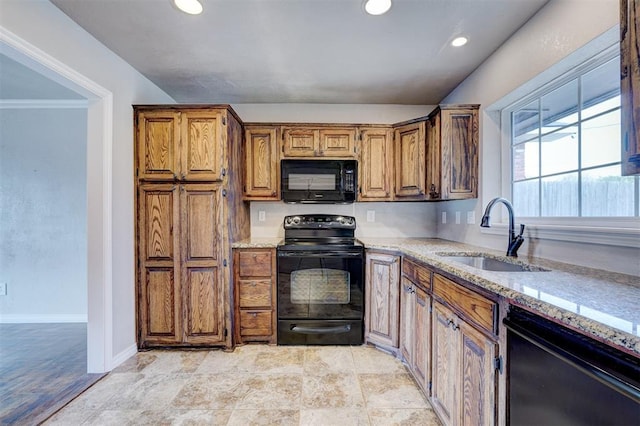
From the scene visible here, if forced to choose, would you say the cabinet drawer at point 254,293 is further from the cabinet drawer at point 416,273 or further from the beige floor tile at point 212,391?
the cabinet drawer at point 416,273

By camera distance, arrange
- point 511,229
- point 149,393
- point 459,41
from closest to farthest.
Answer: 1. point 511,229
2. point 149,393
3. point 459,41

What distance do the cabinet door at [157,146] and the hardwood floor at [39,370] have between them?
1592mm

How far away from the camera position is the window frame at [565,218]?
4.04 feet

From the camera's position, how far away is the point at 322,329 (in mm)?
2475

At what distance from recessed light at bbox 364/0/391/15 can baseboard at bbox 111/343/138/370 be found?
307cm

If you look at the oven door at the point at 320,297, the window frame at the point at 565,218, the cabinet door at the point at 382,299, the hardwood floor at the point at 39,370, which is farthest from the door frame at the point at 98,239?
the window frame at the point at 565,218

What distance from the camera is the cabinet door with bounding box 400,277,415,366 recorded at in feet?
6.53

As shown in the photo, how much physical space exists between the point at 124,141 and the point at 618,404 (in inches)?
119

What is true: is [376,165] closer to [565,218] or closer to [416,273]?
[416,273]

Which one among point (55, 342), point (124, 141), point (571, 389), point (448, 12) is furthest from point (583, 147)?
point (55, 342)

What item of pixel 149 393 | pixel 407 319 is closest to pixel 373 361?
pixel 407 319

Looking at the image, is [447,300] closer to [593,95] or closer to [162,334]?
[593,95]

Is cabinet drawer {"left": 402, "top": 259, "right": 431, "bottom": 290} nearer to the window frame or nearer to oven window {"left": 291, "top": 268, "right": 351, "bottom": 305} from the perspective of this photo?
oven window {"left": 291, "top": 268, "right": 351, "bottom": 305}

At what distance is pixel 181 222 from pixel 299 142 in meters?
1.36
